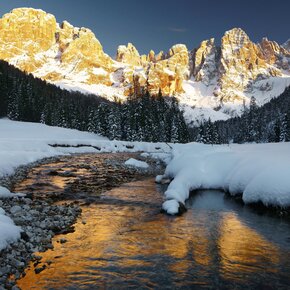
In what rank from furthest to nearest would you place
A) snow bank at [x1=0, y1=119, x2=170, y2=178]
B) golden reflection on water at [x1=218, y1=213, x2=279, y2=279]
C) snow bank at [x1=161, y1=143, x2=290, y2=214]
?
snow bank at [x1=0, y1=119, x2=170, y2=178]
snow bank at [x1=161, y1=143, x2=290, y2=214]
golden reflection on water at [x1=218, y1=213, x2=279, y2=279]

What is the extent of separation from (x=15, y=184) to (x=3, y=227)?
13.5 meters

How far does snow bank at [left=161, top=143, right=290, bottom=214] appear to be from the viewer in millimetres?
16797

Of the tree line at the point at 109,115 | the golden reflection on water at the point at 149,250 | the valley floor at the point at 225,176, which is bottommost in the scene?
the golden reflection on water at the point at 149,250

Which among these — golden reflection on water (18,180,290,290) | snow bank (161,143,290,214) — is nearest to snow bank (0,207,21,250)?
golden reflection on water (18,180,290,290)

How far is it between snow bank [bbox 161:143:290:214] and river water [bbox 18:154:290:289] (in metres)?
1.08

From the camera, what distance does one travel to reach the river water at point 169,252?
966 centimetres

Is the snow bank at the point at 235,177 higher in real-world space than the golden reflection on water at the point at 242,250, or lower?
higher

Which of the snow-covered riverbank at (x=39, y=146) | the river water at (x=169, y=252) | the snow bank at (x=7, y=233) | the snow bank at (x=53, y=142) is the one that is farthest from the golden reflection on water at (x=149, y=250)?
the snow bank at (x=53, y=142)

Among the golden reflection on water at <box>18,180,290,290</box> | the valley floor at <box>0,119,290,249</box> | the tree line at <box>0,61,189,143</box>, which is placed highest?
the tree line at <box>0,61,189,143</box>

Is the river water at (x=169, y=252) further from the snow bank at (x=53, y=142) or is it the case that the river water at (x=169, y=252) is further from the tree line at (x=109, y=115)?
the tree line at (x=109, y=115)

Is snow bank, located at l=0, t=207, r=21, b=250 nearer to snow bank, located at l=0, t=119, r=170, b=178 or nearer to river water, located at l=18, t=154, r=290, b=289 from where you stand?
river water, located at l=18, t=154, r=290, b=289

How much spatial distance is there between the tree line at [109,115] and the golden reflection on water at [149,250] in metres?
73.0

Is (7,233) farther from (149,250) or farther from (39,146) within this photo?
(39,146)

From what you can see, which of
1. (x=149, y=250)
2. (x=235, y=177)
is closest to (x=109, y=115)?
(x=235, y=177)
